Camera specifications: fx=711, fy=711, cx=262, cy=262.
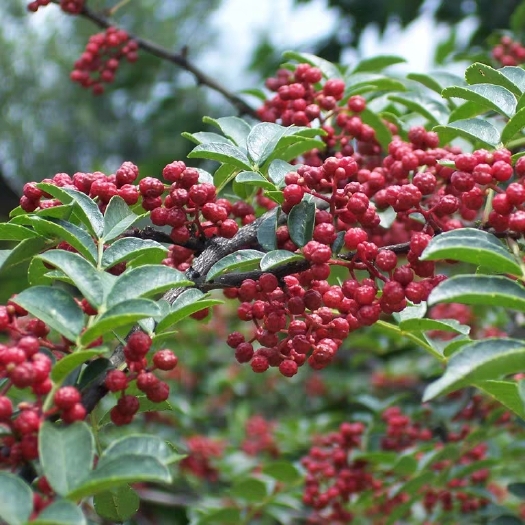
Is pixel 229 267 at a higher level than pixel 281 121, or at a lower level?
lower

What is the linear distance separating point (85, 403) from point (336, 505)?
1.71m

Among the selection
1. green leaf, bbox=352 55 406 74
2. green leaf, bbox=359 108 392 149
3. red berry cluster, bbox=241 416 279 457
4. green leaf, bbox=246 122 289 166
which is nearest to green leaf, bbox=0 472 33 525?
green leaf, bbox=246 122 289 166

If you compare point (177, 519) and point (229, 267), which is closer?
point (229, 267)

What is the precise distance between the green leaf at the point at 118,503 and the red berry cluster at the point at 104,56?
1978 millimetres

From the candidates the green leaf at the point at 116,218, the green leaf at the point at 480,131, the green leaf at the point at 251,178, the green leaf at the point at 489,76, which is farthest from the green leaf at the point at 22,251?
the green leaf at the point at 489,76

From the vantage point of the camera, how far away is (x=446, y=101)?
92.3 inches

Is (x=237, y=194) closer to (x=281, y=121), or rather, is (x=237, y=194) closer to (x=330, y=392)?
(x=281, y=121)

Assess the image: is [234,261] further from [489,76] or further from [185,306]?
[489,76]

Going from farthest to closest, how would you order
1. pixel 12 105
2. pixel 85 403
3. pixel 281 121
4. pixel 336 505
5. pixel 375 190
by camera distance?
1. pixel 12 105
2. pixel 336 505
3. pixel 281 121
4. pixel 375 190
5. pixel 85 403

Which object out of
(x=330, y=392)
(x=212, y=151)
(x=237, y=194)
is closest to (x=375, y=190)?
(x=237, y=194)

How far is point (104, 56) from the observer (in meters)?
3.00

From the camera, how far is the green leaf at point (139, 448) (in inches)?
37.6

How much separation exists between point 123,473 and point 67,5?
2.20m

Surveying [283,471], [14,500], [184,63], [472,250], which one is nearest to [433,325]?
[472,250]
